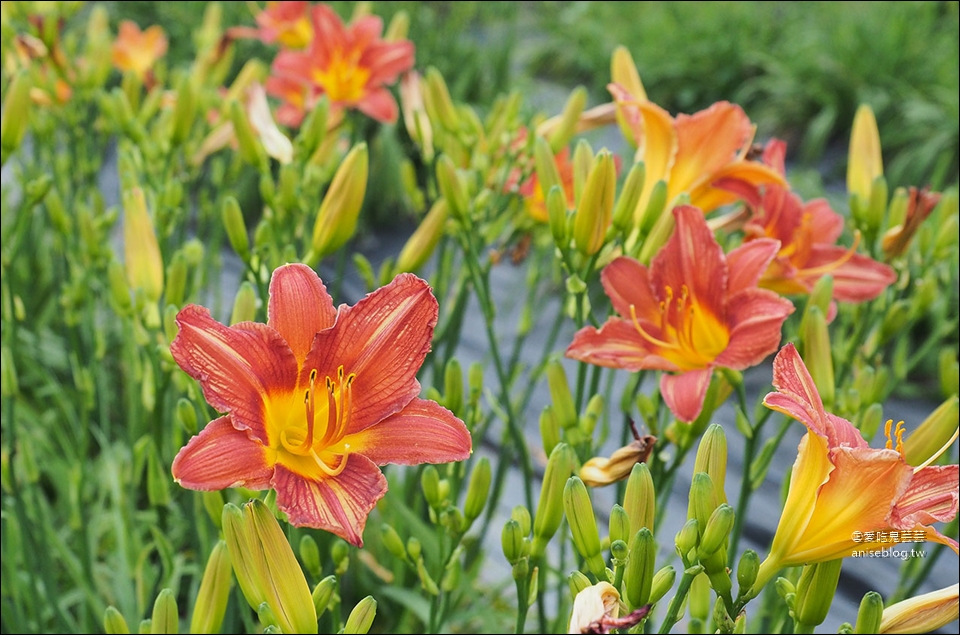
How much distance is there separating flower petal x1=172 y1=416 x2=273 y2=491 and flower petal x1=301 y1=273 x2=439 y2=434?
0.08 m

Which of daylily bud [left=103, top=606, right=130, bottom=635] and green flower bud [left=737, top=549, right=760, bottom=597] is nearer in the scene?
green flower bud [left=737, top=549, right=760, bottom=597]

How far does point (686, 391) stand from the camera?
87 cm

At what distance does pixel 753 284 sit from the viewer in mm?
907

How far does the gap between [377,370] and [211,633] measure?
0.35 meters

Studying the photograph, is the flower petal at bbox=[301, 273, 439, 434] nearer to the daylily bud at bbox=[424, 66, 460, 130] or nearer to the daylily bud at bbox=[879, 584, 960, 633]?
the daylily bud at bbox=[879, 584, 960, 633]

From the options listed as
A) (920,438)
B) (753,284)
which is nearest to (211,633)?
(753,284)

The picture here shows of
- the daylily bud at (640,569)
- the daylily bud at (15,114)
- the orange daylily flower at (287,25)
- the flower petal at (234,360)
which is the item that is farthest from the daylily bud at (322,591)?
the orange daylily flower at (287,25)

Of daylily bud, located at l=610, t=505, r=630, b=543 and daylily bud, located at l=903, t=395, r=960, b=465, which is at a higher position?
daylily bud, located at l=610, t=505, r=630, b=543

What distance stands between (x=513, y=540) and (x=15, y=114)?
2.95 ft

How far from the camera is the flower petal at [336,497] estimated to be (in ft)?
2.03

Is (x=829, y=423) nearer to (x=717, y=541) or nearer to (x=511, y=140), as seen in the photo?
(x=717, y=541)

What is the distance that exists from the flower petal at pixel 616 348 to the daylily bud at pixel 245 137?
575 millimetres

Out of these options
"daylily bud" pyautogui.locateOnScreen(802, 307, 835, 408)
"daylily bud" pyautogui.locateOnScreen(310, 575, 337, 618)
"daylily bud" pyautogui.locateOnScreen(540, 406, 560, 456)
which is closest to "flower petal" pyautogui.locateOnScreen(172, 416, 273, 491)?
"daylily bud" pyautogui.locateOnScreen(310, 575, 337, 618)

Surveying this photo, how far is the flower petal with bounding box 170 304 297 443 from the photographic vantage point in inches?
24.9
